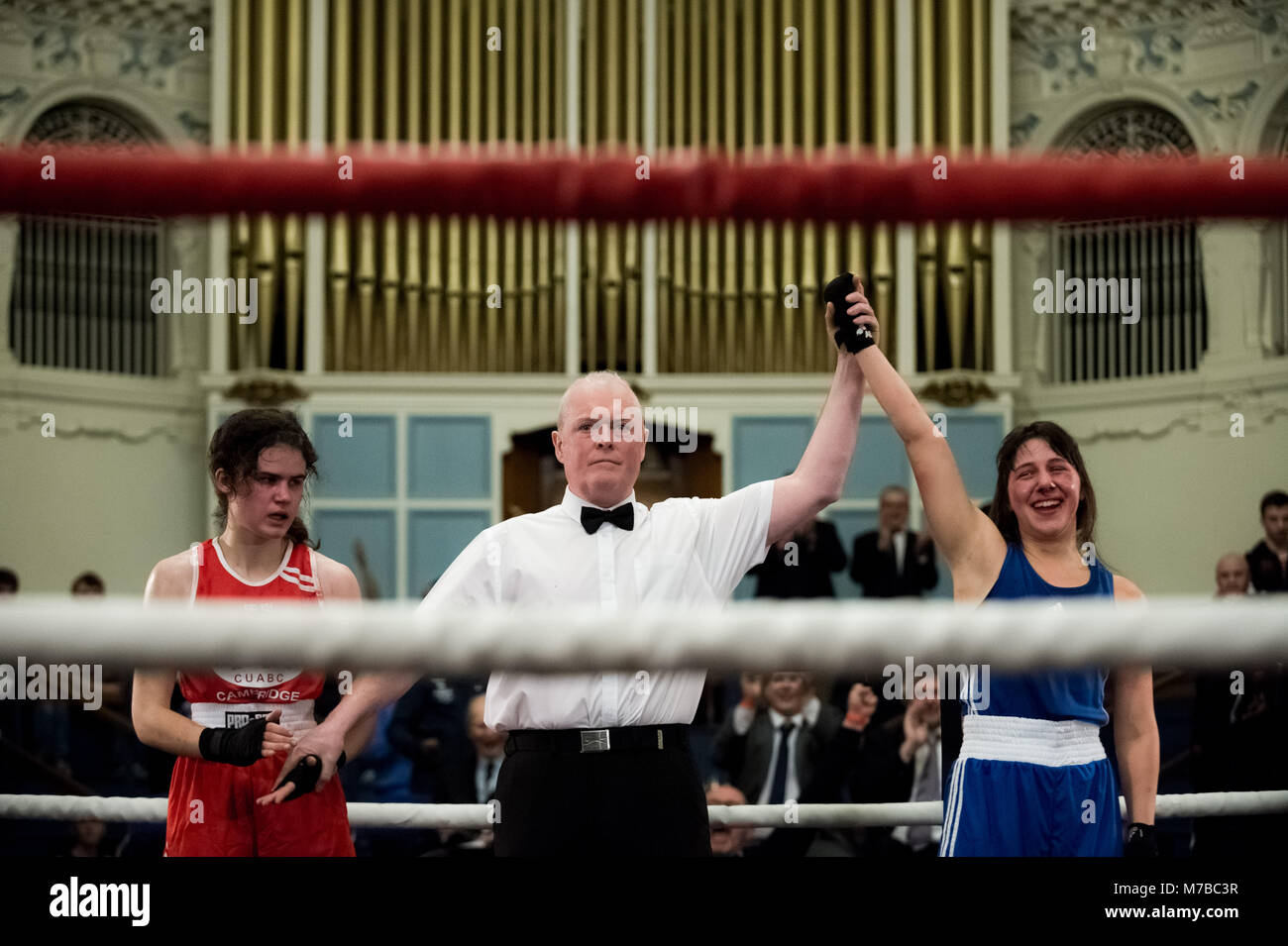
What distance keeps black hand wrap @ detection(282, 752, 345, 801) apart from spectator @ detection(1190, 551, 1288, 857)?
6.44 feet

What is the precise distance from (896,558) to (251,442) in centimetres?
278

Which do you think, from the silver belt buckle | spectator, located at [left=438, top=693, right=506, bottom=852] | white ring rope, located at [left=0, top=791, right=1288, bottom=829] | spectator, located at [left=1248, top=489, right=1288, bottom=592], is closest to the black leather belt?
the silver belt buckle

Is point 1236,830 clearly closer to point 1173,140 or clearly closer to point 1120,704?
point 1120,704

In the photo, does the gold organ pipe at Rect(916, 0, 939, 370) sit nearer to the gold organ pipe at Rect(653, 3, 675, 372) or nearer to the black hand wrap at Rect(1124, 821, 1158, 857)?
the gold organ pipe at Rect(653, 3, 675, 372)

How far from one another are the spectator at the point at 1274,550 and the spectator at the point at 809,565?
1.19m

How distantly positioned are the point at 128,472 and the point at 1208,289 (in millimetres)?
4415

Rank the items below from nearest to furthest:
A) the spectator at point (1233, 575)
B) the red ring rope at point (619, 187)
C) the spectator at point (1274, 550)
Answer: the red ring rope at point (619, 187)
the spectator at point (1233, 575)
the spectator at point (1274, 550)

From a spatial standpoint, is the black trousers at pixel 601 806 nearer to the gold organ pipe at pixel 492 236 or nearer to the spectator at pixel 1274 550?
the spectator at pixel 1274 550

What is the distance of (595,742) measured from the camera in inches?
58.6

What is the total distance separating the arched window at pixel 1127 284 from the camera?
5.26 meters

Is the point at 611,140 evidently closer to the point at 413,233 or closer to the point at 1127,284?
the point at 413,233

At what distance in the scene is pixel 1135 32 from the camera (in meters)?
5.39

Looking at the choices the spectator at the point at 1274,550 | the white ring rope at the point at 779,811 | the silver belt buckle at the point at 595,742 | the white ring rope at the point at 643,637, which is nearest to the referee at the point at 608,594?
the silver belt buckle at the point at 595,742

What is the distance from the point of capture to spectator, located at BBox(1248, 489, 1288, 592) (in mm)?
3225
